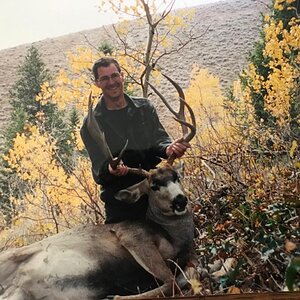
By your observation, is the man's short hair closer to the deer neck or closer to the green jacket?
the green jacket

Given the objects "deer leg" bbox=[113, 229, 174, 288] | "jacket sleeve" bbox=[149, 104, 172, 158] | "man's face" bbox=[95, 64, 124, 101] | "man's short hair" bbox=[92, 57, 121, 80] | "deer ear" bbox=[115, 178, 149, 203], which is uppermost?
"man's short hair" bbox=[92, 57, 121, 80]

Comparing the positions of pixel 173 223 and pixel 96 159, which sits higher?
pixel 96 159

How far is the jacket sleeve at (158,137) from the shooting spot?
212 cm

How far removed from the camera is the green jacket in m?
2.09

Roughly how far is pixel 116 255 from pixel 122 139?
447 millimetres

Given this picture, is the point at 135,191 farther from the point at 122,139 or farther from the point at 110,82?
the point at 110,82

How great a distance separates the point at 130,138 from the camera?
2.15 metres

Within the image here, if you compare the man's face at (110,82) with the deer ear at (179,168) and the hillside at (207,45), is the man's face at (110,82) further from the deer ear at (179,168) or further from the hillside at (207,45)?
the deer ear at (179,168)

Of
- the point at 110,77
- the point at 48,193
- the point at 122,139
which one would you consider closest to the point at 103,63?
the point at 110,77

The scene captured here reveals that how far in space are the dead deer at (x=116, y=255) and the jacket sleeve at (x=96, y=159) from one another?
0.04 m

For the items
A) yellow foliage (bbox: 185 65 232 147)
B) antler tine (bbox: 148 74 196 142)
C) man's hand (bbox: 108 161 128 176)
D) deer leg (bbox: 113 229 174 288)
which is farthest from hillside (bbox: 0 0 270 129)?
deer leg (bbox: 113 229 174 288)

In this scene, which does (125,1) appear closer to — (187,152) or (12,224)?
(187,152)

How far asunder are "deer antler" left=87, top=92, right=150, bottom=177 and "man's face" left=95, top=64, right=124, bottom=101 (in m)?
0.07

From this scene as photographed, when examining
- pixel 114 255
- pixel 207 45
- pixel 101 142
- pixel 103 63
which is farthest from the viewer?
pixel 207 45
